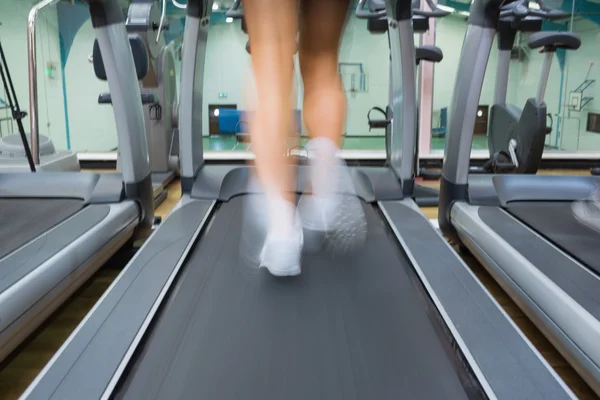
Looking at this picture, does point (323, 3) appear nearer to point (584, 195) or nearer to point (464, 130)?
point (464, 130)

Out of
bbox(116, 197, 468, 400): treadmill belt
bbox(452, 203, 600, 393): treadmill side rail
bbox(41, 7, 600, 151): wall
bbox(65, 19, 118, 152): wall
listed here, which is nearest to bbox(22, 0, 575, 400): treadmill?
bbox(116, 197, 468, 400): treadmill belt

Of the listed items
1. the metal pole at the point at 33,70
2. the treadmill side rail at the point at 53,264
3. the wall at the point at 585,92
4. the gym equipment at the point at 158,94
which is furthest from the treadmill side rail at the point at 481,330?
the wall at the point at 585,92

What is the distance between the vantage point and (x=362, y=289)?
1.22 metres

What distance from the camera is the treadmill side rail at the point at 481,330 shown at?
827mm

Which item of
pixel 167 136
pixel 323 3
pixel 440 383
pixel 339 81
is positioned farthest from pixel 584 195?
pixel 167 136

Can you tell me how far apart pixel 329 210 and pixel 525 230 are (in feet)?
2.04

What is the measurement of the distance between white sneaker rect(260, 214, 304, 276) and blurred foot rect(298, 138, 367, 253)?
0.76 feet

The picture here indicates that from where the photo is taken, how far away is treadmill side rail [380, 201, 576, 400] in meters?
0.83

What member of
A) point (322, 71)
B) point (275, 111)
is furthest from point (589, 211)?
point (275, 111)

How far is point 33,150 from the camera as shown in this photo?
8.23 ft

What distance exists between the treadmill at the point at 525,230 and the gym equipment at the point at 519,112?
62cm

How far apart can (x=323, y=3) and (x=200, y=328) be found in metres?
0.98

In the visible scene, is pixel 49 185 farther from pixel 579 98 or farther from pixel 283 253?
pixel 579 98

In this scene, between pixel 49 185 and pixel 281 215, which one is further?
pixel 49 185
